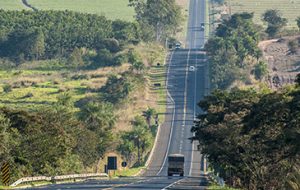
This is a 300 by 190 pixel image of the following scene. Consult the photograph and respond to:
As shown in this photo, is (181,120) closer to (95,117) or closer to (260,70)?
(260,70)

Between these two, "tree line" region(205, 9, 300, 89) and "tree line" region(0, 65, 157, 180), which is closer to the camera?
"tree line" region(0, 65, 157, 180)

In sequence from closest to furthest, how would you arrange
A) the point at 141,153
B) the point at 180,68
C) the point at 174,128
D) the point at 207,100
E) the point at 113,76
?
the point at 207,100, the point at 141,153, the point at 174,128, the point at 113,76, the point at 180,68

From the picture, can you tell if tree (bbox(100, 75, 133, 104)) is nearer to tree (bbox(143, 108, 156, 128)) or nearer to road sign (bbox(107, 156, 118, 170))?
tree (bbox(143, 108, 156, 128))

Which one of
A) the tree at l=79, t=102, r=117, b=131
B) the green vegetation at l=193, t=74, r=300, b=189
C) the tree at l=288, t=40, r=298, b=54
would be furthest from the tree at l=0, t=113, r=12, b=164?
the tree at l=288, t=40, r=298, b=54

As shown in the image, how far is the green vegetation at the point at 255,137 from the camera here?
51438 millimetres

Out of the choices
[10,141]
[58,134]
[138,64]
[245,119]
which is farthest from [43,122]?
[138,64]

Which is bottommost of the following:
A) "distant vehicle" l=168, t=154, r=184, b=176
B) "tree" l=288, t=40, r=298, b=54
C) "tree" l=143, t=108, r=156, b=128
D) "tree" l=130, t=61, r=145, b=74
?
"distant vehicle" l=168, t=154, r=184, b=176

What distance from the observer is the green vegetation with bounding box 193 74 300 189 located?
51438 millimetres

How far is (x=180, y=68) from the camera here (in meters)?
199

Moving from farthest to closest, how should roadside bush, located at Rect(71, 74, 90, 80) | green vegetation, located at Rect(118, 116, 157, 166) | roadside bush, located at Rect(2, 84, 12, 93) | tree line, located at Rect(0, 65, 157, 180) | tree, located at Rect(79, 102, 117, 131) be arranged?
roadside bush, located at Rect(71, 74, 90, 80), roadside bush, located at Rect(2, 84, 12, 93), green vegetation, located at Rect(118, 116, 157, 166), tree, located at Rect(79, 102, 117, 131), tree line, located at Rect(0, 65, 157, 180)

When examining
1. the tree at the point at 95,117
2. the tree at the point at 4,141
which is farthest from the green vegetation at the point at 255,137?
→ the tree at the point at 95,117

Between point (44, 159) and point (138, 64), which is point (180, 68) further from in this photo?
point (44, 159)

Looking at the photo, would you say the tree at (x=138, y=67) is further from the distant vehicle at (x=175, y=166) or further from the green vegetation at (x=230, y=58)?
the distant vehicle at (x=175, y=166)

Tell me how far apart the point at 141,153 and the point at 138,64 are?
155 ft
